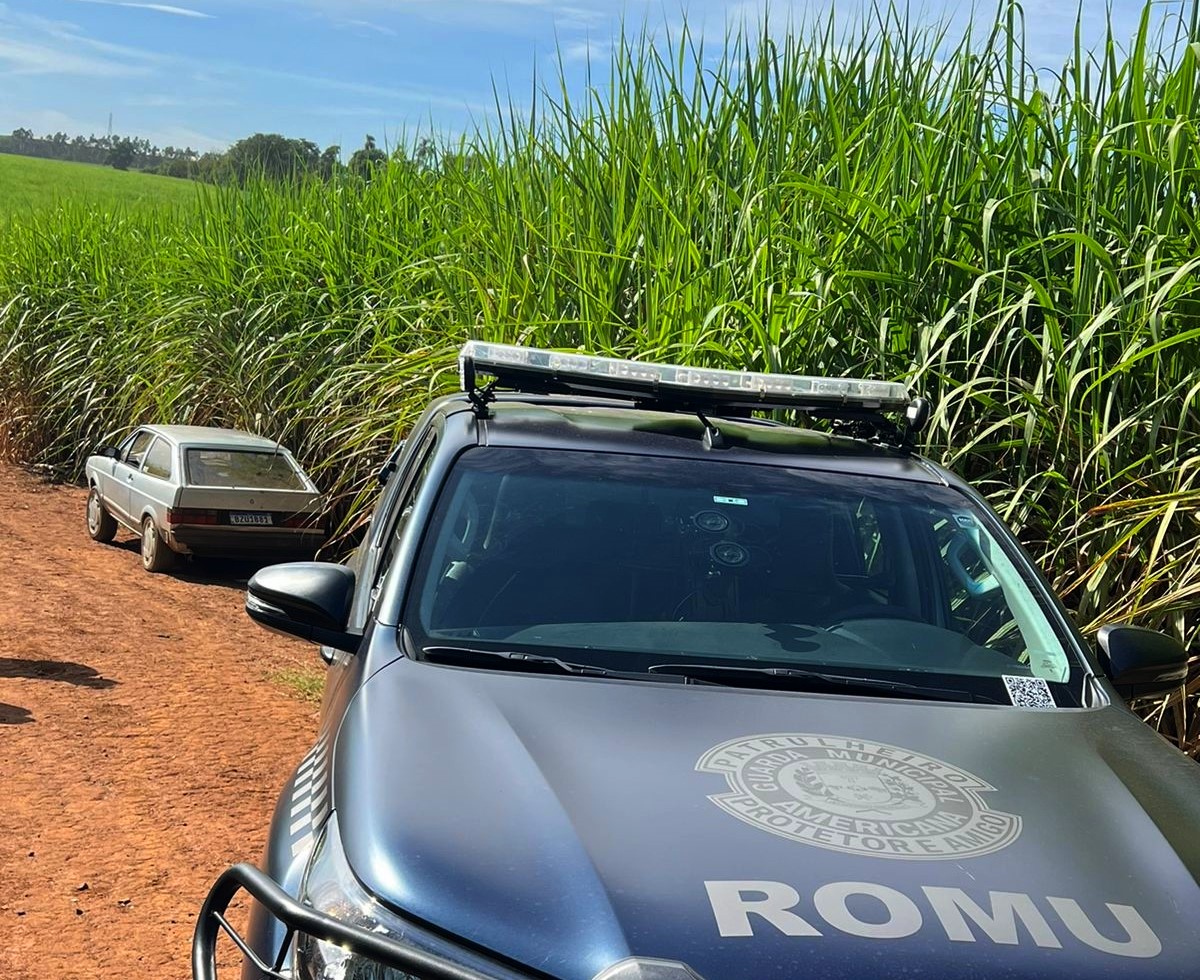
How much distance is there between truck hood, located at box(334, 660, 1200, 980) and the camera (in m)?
1.95

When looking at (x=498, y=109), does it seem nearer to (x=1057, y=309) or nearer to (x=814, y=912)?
(x=1057, y=309)

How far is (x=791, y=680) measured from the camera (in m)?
2.93

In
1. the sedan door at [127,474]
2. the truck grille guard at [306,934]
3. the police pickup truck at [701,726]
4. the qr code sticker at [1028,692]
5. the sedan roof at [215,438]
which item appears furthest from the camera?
the sedan door at [127,474]

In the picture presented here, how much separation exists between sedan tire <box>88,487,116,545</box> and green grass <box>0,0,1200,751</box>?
404 cm

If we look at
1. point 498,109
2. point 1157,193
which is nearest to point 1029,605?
point 1157,193

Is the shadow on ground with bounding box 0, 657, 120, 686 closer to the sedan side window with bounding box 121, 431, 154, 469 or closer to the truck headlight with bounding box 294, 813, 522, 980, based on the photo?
the sedan side window with bounding box 121, 431, 154, 469

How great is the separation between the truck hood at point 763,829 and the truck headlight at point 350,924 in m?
0.03

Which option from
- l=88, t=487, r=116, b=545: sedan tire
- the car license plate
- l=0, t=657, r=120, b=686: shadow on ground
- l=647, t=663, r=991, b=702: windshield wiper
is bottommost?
l=88, t=487, r=116, b=545: sedan tire

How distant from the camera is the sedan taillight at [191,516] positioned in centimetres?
1226

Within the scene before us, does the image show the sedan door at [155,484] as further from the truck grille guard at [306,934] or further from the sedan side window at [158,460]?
the truck grille guard at [306,934]

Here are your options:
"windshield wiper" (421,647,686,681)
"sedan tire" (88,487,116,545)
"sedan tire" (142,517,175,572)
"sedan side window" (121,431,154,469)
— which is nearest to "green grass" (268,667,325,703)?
"sedan tire" (142,517,175,572)

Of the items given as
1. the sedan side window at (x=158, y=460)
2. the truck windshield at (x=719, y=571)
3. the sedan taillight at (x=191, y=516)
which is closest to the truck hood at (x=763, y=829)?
the truck windshield at (x=719, y=571)

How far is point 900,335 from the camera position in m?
5.91

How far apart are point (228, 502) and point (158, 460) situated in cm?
117
